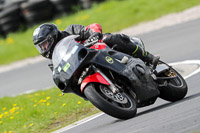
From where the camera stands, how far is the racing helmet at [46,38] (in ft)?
21.9

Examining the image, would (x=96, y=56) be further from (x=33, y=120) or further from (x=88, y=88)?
(x=33, y=120)

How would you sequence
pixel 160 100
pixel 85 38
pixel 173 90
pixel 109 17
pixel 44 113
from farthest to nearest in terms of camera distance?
pixel 109 17
pixel 44 113
pixel 160 100
pixel 85 38
pixel 173 90

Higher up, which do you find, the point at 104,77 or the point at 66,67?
the point at 66,67

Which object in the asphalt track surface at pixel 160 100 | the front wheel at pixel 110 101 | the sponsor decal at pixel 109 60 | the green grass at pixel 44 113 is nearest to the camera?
the asphalt track surface at pixel 160 100

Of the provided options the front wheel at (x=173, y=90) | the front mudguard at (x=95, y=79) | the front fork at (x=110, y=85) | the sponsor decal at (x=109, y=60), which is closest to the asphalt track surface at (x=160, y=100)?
the front wheel at (x=173, y=90)

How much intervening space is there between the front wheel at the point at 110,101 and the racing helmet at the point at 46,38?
3.32 feet

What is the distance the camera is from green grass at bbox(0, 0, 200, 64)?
1662cm

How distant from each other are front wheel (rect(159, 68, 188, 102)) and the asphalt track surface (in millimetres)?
102

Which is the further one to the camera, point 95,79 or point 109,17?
point 109,17

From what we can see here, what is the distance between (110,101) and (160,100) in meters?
1.92

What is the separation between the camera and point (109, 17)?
18094 millimetres

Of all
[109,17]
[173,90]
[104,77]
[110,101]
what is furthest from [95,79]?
[109,17]

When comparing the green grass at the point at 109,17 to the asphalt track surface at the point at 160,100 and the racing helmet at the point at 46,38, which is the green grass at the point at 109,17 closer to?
the asphalt track surface at the point at 160,100

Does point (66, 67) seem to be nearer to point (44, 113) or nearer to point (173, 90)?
point (173, 90)
